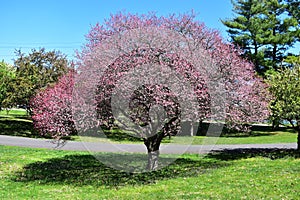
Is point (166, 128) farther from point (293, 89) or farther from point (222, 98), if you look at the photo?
point (293, 89)

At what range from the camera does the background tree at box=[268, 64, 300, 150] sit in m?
13.9

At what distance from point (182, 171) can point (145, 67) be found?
160 inches

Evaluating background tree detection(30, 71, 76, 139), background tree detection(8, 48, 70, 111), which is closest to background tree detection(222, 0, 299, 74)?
background tree detection(8, 48, 70, 111)

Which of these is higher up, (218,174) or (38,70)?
(38,70)

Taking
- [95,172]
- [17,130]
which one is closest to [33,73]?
[17,130]

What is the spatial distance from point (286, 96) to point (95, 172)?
828 cm

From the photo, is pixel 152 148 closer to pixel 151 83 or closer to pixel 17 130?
pixel 151 83

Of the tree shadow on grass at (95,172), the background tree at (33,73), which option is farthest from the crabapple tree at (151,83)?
the background tree at (33,73)

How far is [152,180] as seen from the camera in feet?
33.2

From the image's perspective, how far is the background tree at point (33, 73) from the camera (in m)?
23.5

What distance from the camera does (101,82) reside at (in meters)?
9.75

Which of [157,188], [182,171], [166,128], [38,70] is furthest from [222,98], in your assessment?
[38,70]

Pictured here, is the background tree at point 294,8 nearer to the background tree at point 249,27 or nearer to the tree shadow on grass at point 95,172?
the background tree at point 249,27

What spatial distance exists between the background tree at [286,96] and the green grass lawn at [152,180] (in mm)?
1798
